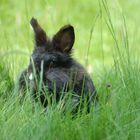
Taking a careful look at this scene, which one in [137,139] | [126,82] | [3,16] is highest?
[3,16]

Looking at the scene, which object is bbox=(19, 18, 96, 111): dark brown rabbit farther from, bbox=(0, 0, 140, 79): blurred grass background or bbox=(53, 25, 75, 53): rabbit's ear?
bbox=(0, 0, 140, 79): blurred grass background

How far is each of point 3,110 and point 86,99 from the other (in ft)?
2.24

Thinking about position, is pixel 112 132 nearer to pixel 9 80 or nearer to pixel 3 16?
pixel 9 80

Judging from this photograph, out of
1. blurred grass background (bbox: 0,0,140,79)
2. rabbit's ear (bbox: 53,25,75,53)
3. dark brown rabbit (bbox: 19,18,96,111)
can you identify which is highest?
blurred grass background (bbox: 0,0,140,79)

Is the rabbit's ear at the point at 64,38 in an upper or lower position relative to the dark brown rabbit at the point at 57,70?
upper

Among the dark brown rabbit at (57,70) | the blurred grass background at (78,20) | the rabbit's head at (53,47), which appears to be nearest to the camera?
the dark brown rabbit at (57,70)

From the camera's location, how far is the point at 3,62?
6.00 meters

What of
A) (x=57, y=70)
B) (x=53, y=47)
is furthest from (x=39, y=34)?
(x=57, y=70)

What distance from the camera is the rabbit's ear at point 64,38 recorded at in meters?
5.55

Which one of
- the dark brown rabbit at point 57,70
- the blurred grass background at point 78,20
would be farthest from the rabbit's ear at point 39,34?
the blurred grass background at point 78,20

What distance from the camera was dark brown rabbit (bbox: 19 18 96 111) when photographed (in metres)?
5.34

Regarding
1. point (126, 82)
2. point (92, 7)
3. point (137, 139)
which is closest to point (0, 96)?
point (126, 82)

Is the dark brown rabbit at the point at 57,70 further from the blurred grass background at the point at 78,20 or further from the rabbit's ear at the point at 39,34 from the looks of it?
the blurred grass background at the point at 78,20

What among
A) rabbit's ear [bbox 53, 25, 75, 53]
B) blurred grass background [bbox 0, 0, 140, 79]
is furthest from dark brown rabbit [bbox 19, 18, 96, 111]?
blurred grass background [bbox 0, 0, 140, 79]
